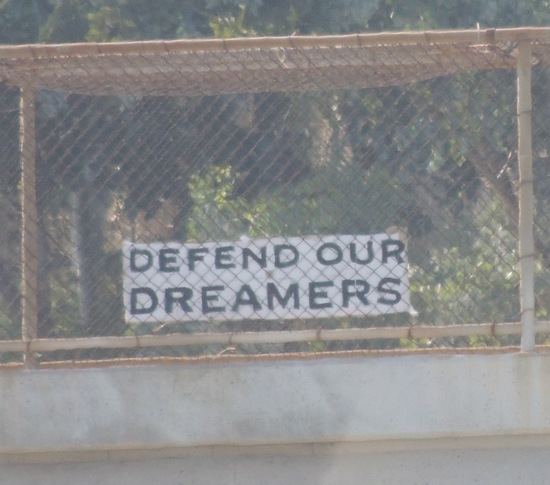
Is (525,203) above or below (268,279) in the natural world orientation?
above

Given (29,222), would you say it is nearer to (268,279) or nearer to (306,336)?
(268,279)

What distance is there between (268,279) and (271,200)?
1.87 feet

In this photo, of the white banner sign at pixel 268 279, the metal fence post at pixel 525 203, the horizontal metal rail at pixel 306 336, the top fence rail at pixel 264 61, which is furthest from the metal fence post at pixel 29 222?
the metal fence post at pixel 525 203

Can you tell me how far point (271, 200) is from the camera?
4465 millimetres

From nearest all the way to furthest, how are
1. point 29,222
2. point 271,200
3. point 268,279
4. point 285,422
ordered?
point 285,422, point 268,279, point 29,222, point 271,200

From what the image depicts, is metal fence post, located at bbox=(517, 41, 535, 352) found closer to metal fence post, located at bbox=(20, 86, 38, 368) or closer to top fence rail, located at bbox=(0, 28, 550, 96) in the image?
top fence rail, located at bbox=(0, 28, 550, 96)

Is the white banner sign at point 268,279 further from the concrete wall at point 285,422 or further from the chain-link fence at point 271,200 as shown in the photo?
the concrete wall at point 285,422

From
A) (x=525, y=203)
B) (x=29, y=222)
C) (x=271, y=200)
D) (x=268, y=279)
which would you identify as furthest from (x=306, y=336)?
(x=29, y=222)

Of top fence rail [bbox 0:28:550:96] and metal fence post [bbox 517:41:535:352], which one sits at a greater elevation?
top fence rail [bbox 0:28:550:96]

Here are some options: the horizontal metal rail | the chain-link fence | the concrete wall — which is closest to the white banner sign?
the chain-link fence

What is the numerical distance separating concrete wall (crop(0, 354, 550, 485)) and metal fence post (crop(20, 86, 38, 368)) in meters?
0.28

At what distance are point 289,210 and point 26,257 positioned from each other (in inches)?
46.6

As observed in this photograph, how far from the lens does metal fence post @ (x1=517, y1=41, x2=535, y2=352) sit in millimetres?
3859

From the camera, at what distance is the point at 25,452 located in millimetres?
3912
